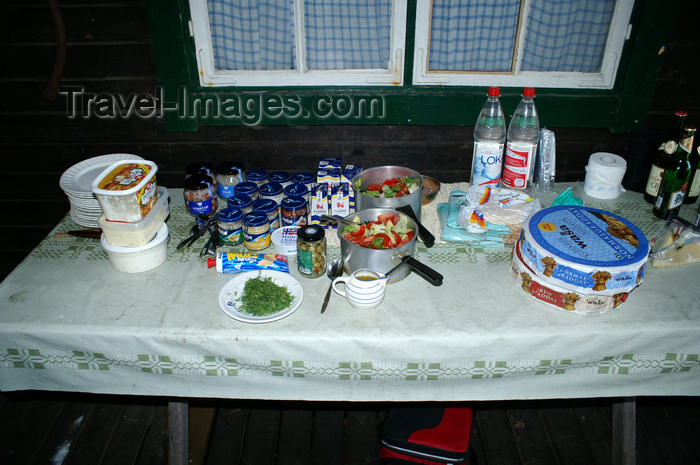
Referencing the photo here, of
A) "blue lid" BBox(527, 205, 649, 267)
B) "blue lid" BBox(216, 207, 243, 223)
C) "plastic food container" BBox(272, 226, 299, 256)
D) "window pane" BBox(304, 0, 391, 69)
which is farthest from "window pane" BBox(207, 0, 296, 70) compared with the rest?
"blue lid" BBox(527, 205, 649, 267)

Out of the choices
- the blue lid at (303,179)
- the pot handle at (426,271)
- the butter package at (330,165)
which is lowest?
the pot handle at (426,271)

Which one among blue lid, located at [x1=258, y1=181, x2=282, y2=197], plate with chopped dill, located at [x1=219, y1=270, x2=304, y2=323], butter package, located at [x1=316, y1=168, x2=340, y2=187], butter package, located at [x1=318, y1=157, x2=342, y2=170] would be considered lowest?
plate with chopped dill, located at [x1=219, y1=270, x2=304, y2=323]

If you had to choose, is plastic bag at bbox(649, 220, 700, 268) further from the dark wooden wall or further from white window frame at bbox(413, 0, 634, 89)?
white window frame at bbox(413, 0, 634, 89)

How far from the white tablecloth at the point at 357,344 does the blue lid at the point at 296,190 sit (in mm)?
519

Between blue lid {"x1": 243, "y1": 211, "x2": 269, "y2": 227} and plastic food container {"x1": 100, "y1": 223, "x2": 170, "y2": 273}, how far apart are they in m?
0.35

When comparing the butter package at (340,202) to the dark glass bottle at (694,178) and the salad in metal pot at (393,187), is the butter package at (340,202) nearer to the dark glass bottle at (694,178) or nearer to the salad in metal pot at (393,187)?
the salad in metal pot at (393,187)

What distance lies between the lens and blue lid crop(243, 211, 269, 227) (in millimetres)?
1959

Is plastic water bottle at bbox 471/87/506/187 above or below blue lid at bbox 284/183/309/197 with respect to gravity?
above

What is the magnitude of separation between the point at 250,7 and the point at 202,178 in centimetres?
94

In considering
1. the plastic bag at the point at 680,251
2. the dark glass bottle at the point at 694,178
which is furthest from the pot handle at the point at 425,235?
the dark glass bottle at the point at 694,178

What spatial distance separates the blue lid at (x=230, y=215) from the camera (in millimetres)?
2018

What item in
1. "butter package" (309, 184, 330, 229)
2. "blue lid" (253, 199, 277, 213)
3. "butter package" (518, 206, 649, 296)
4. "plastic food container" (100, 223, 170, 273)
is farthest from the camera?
"butter package" (309, 184, 330, 229)

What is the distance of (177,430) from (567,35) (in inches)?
106

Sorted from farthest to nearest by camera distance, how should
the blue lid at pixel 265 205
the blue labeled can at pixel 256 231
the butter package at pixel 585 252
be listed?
the blue lid at pixel 265 205, the blue labeled can at pixel 256 231, the butter package at pixel 585 252
